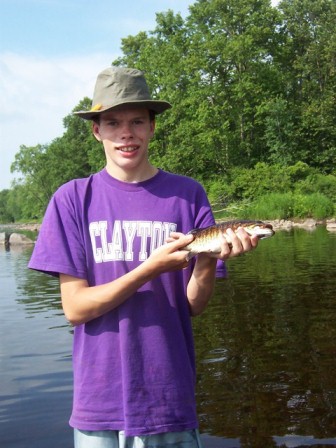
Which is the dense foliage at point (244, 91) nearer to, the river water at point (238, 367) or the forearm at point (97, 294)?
the river water at point (238, 367)

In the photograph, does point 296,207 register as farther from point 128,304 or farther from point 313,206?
point 128,304

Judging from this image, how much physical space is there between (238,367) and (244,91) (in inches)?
2129

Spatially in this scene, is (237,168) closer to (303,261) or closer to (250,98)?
(250,98)

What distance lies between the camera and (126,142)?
298 cm

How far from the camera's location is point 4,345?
10984 millimetres

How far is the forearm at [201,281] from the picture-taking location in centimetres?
294

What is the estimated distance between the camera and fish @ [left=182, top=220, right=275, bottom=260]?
2.78 metres

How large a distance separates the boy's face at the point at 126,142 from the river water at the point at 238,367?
4.17m

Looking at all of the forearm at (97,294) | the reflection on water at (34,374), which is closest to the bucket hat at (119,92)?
the forearm at (97,294)

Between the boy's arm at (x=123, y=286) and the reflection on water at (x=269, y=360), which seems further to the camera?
the reflection on water at (x=269, y=360)

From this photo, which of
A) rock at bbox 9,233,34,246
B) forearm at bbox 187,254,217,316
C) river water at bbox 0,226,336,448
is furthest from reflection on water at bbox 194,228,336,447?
rock at bbox 9,233,34,246

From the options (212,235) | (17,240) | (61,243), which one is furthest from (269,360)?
(17,240)

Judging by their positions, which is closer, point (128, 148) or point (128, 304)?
point (128, 304)

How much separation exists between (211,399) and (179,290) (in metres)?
4.88
